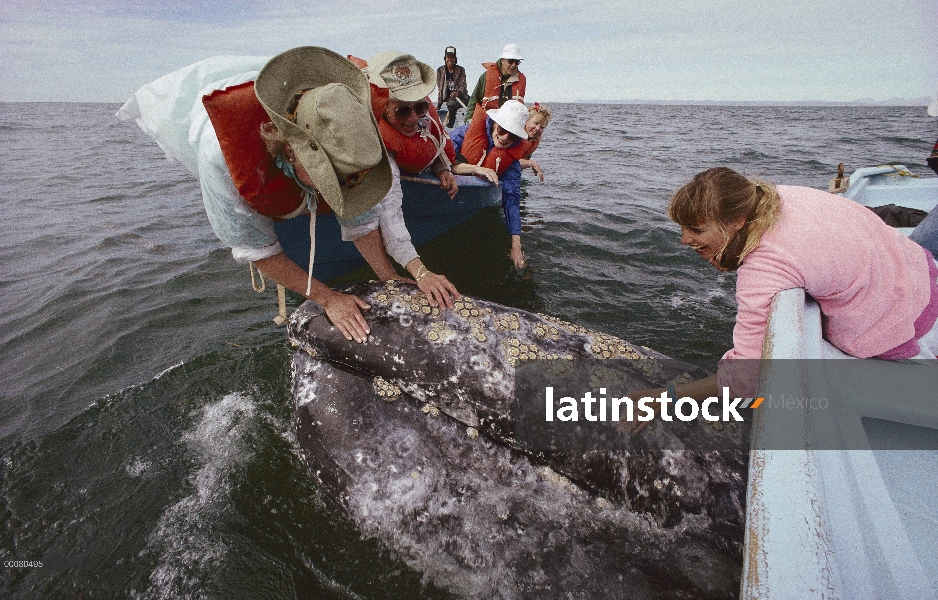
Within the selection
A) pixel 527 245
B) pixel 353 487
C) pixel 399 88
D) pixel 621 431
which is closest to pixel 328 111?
pixel 353 487

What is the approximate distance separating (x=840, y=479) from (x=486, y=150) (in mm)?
5906

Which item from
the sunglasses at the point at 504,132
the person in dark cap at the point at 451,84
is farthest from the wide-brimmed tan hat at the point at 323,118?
the person in dark cap at the point at 451,84

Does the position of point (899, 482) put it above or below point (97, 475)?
above

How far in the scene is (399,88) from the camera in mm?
4430

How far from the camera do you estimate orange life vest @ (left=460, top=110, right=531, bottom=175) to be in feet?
21.7

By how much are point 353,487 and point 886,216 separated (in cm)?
649

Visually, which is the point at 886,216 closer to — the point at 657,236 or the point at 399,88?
the point at 657,236

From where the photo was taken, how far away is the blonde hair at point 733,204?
2.25m

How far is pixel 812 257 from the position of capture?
2180mm

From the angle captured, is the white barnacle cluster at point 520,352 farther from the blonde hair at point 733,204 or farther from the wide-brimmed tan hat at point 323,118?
the wide-brimmed tan hat at point 323,118

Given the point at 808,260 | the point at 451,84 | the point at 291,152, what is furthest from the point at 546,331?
the point at 451,84

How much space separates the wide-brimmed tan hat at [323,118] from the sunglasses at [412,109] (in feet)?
6.97

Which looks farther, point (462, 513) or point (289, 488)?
point (289, 488)

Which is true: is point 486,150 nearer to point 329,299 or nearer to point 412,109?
point 412,109
